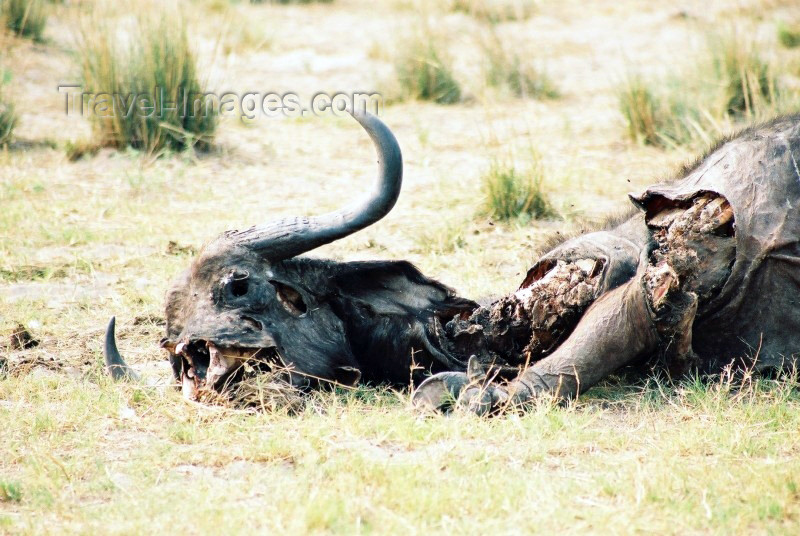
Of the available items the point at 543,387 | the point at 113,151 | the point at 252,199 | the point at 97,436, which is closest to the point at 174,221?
the point at 252,199

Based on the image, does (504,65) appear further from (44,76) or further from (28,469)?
(28,469)

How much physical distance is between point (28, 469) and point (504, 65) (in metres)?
7.63

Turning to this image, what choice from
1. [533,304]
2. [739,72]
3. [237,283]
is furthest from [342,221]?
[739,72]

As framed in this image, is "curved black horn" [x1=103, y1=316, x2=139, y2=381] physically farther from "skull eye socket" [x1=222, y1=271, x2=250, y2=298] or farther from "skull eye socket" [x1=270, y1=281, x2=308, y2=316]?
"skull eye socket" [x1=270, y1=281, x2=308, y2=316]

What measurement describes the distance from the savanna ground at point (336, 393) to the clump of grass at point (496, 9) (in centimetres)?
146

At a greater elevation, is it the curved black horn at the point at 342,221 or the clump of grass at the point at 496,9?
the clump of grass at the point at 496,9

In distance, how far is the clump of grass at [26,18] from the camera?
10.4 m

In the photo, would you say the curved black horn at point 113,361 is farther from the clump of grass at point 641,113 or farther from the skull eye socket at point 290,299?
the clump of grass at point 641,113

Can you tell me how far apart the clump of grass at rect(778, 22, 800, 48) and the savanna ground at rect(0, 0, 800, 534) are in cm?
60

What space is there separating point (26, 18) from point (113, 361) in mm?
7527

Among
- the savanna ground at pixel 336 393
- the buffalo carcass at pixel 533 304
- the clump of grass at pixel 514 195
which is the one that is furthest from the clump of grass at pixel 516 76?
the buffalo carcass at pixel 533 304

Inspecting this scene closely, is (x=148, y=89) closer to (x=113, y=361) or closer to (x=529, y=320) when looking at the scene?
(x=113, y=361)

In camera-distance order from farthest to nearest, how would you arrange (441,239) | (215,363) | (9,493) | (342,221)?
(441,239) → (342,221) → (215,363) → (9,493)

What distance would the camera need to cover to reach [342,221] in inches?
150
